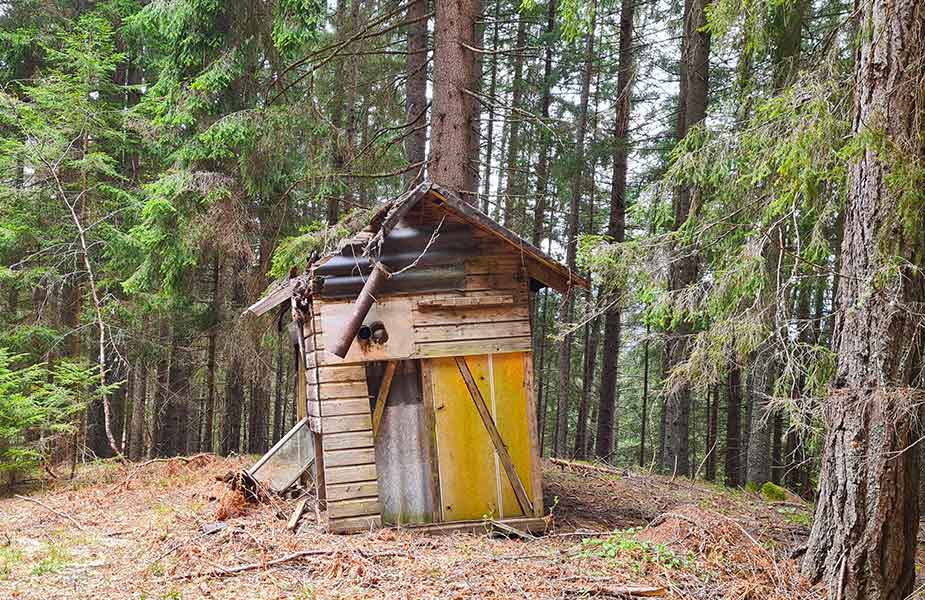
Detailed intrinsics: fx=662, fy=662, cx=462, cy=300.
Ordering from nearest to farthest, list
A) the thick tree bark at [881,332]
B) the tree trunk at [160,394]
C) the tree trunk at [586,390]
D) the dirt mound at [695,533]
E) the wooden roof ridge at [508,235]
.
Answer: the thick tree bark at [881,332], the dirt mound at [695,533], the wooden roof ridge at [508,235], the tree trunk at [160,394], the tree trunk at [586,390]

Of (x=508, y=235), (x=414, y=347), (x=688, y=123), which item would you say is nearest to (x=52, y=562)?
(x=414, y=347)

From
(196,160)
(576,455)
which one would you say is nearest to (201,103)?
(196,160)

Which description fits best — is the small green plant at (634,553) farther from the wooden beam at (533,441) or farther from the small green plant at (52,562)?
the small green plant at (52,562)

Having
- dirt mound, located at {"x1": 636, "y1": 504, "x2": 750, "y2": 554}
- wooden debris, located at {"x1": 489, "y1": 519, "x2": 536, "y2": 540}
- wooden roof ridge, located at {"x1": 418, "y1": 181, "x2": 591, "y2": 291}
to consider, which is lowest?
wooden debris, located at {"x1": 489, "y1": 519, "x2": 536, "y2": 540}

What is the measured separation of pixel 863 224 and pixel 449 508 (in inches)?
203

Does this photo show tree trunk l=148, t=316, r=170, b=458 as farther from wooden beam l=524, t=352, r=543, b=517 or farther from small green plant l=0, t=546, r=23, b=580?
wooden beam l=524, t=352, r=543, b=517

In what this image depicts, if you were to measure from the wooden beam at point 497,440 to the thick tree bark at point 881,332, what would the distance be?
11.0 ft

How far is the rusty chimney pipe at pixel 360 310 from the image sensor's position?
6852mm

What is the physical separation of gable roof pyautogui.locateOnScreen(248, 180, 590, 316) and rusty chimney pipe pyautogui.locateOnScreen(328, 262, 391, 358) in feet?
1.05

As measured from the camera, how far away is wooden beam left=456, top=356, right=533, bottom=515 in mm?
7868

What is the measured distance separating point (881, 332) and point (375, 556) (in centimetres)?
478

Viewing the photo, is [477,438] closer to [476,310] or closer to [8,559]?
[476,310]

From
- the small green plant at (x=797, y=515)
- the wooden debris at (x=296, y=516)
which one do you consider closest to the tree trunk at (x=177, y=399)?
the wooden debris at (x=296, y=516)

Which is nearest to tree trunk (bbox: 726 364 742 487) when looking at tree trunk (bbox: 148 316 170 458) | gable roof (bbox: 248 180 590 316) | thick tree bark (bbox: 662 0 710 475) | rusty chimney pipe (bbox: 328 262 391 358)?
thick tree bark (bbox: 662 0 710 475)
